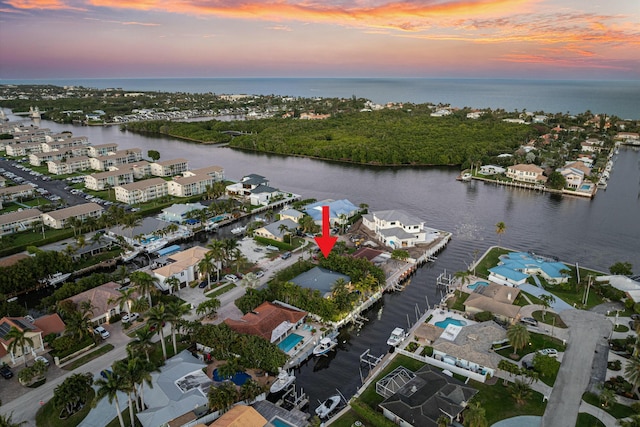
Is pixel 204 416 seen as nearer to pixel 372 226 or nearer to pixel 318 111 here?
pixel 372 226

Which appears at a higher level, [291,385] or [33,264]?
[33,264]

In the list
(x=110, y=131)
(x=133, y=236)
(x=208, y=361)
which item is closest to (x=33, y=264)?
(x=133, y=236)

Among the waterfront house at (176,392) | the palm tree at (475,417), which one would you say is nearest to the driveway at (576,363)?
the palm tree at (475,417)

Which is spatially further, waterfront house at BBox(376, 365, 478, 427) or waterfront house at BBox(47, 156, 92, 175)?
waterfront house at BBox(47, 156, 92, 175)

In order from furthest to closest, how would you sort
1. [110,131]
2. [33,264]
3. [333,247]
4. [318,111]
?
[318,111], [110,131], [333,247], [33,264]

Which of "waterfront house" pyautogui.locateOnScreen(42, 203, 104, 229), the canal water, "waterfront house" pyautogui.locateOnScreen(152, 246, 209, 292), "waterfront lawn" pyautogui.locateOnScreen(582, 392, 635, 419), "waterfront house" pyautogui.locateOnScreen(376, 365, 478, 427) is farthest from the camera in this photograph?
"waterfront house" pyautogui.locateOnScreen(42, 203, 104, 229)

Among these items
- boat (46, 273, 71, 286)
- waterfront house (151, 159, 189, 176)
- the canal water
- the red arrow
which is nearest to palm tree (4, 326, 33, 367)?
boat (46, 273, 71, 286)

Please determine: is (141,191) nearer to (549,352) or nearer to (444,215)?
(444,215)

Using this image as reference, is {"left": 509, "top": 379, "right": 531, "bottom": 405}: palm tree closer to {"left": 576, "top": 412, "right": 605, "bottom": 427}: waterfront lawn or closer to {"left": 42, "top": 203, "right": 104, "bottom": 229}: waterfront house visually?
{"left": 576, "top": 412, "right": 605, "bottom": 427}: waterfront lawn
